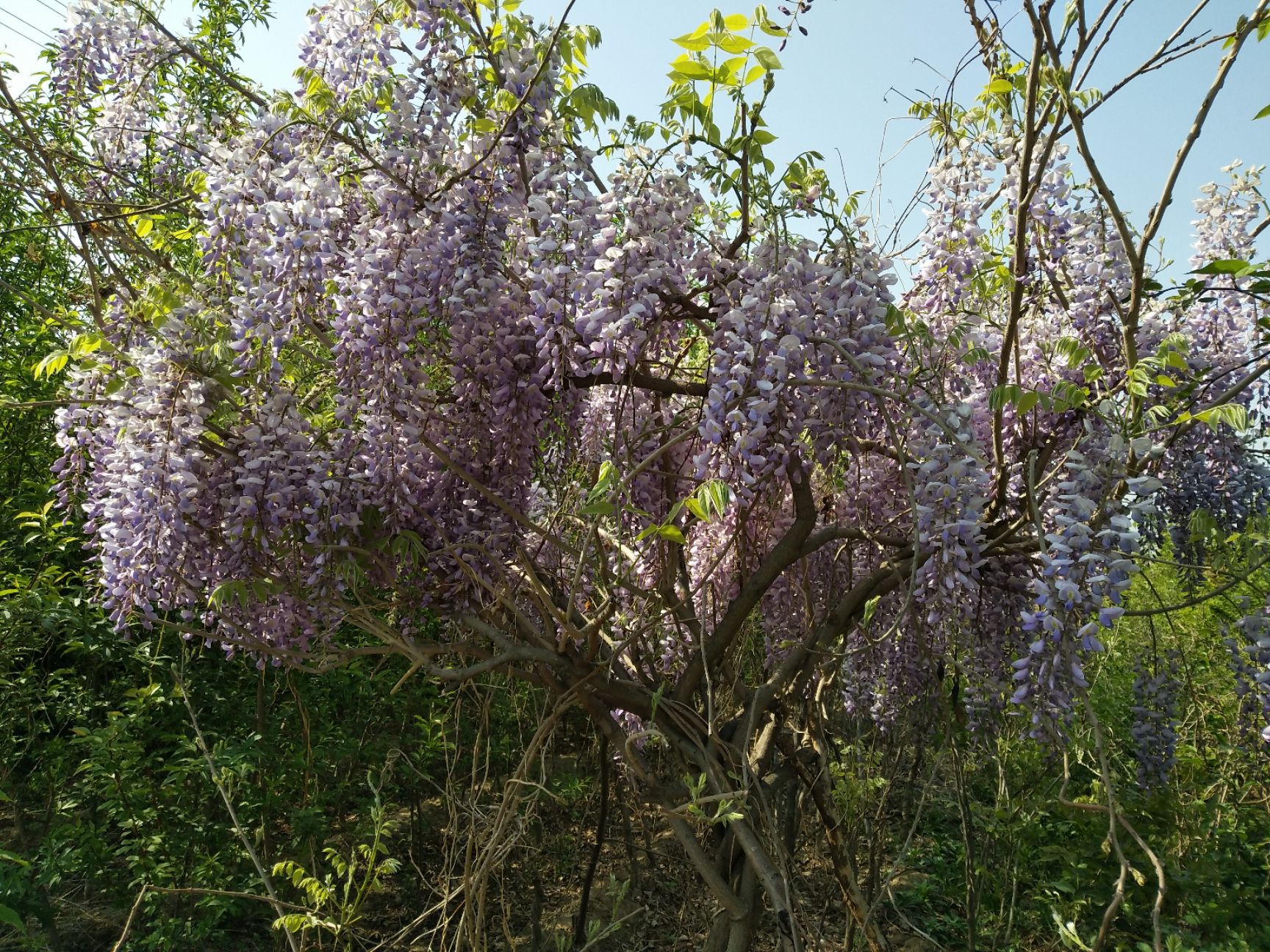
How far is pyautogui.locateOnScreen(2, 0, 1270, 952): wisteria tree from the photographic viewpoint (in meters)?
2.25

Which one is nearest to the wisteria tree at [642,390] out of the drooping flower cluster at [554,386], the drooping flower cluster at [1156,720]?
the drooping flower cluster at [554,386]

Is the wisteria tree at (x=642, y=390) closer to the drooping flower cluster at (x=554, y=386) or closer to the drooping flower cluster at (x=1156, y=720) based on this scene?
the drooping flower cluster at (x=554, y=386)

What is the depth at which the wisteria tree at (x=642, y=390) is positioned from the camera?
2.25m

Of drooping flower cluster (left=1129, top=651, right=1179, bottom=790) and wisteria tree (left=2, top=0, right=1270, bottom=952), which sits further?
drooping flower cluster (left=1129, top=651, right=1179, bottom=790)

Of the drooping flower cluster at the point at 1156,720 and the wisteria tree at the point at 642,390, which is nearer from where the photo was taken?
the wisteria tree at the point at 642,390

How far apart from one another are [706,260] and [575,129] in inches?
23.0

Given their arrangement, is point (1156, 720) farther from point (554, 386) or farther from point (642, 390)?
point (554, 386)

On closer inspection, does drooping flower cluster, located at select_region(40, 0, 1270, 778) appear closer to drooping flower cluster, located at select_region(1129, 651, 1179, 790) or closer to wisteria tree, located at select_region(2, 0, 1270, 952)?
wisteria tree, located at select_region(2, 0, 1270, 952)

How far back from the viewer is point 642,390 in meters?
3.05

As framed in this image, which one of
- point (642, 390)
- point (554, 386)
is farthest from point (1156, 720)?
point (554, 386)

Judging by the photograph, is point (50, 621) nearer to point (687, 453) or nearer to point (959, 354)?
point (687, 453)

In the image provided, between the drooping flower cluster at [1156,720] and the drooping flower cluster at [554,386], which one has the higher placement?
the drooping flower cluster at [554,386]

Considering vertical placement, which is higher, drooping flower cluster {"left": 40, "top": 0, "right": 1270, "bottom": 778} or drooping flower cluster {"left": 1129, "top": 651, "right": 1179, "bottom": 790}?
drooping flower cluster {"left": 40, "top": 0, "right": 1270, "bottom": 778}

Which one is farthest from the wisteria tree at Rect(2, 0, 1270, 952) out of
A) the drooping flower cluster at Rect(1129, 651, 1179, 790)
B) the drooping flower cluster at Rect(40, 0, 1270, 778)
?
the drooping flower cluster at Rect(1129, 651, 1179, 790)
